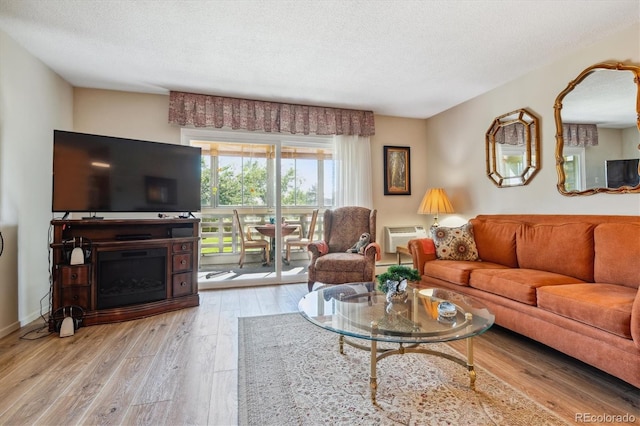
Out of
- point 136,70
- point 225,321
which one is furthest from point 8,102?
point 225,321

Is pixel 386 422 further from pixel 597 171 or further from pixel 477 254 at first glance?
pixel 597 171

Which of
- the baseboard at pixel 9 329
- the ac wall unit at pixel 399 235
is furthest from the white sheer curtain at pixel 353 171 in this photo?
the baseboard at pixel 9 329

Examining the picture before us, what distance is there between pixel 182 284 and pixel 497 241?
3.30m

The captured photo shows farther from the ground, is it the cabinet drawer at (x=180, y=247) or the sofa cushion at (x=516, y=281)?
the cabinet drawer at (x=180, y=247)

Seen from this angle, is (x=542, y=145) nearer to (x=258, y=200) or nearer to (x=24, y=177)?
(x=258, y=200)

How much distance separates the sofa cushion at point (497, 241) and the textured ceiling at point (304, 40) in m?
1.55

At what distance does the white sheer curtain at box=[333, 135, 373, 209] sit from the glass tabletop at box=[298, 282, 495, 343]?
212 cm

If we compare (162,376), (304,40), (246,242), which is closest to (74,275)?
(162,376)

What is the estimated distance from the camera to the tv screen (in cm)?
268

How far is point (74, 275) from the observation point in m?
2.60

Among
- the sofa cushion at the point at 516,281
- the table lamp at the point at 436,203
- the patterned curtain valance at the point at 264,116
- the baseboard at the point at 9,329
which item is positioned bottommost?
the baseboard at the point at 9,329

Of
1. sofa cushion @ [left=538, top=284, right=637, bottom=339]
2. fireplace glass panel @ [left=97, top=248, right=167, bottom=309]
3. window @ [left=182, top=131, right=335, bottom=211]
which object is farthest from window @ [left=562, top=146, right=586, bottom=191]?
fireplace glass panel @ [left=97, top=248, right=167, bottom=309]

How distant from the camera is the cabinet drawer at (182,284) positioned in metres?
3.12

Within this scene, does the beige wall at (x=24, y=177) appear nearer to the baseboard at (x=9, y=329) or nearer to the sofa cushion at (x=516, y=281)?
the baseboard at (x=9, y=329)
